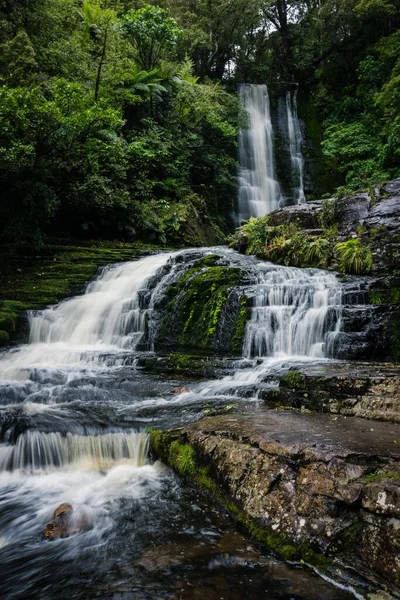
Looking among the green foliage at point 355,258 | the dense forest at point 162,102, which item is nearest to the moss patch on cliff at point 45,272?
the dense forest at point 162,102

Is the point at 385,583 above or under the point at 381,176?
under

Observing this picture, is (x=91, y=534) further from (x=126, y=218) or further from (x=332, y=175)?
(x=332, y=175)

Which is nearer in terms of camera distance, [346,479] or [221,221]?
[346,479]

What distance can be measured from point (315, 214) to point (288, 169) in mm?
10564

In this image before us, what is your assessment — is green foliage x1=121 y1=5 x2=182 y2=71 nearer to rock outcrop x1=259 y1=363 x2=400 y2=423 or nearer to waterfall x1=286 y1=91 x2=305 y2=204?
waterfall x1=286 y1=91 x2=305 y2=204

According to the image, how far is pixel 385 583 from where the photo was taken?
2314 millimetres

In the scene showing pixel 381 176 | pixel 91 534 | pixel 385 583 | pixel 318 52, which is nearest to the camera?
pixel 385 583

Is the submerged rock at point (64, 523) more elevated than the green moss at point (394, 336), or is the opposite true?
the green moss at point (394, 336)

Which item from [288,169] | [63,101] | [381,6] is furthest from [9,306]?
[381,6]

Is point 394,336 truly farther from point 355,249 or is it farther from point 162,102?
point 162,102

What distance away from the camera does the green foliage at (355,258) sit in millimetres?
9477

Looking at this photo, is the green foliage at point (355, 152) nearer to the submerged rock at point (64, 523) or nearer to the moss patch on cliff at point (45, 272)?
the moss patch on cliff at point (45, 272)

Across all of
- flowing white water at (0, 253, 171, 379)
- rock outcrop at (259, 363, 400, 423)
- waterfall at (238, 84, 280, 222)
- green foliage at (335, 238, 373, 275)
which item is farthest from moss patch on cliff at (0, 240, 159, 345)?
waterfall at (238, 84, 280, 222)

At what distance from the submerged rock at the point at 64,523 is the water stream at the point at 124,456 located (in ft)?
0.17
